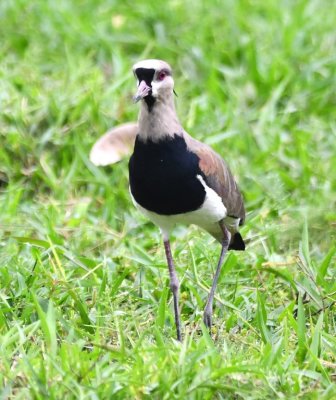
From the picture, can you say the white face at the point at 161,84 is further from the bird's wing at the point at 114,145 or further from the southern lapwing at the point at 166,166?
the bird's wing at the point at 114,145

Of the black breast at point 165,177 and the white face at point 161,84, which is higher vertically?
the white face at point 161,84

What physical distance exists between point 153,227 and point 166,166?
56.3 inches

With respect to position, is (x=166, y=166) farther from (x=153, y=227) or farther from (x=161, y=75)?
(x=153, y=227)

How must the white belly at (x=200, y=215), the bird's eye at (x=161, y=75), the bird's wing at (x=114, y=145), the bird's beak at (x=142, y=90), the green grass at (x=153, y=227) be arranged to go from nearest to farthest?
the green grass at (x=153, y=227)
the bird's beak at (x=142, y=90)
the bird's eye at (x=161, y=75)
the white belly at (x=200, y=215)
the bird's wing at (x=114, y=145)

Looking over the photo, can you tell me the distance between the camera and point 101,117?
6727 millimetres

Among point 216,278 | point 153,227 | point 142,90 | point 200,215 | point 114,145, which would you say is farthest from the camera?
point 114,145

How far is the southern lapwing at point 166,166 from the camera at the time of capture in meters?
4.55

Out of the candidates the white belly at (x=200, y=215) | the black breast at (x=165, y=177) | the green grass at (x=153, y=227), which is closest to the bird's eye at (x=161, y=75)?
the black breast at (x=165, y=177)

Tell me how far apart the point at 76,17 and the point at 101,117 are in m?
1.41

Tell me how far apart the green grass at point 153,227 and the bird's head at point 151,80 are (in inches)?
35.2

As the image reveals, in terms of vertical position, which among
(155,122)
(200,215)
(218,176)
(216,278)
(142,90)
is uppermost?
(142,90)

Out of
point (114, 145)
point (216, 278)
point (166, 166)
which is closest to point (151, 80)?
point (166, 166)

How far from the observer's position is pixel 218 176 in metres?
4.83

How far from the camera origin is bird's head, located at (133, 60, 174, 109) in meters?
4.52
